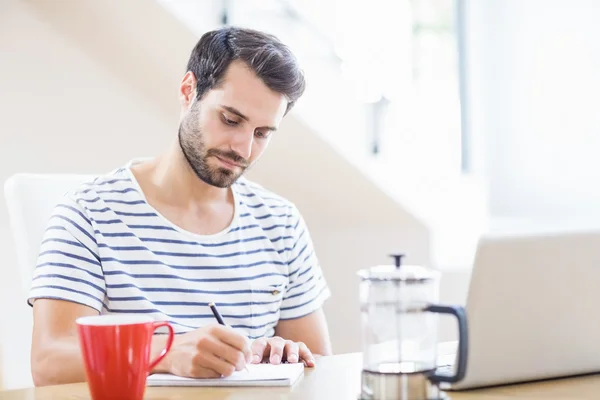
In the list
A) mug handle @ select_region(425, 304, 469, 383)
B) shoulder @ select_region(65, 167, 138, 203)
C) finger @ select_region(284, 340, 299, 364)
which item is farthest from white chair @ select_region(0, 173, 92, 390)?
mug handle @ select_region(425, 304, 469, 383)

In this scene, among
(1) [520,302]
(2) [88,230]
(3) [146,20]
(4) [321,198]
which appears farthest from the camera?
(4) [321,198]

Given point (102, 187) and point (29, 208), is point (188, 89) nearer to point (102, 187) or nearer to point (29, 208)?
point (102, 187)

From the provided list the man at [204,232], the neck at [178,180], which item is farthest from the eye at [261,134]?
the neck at [178,180]

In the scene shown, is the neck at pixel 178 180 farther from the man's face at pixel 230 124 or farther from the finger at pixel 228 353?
the finger at pixel 228 353

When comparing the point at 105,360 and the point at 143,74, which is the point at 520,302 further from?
the point at 143,74

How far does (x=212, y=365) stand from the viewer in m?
1.11

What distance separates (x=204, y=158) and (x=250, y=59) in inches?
8.1

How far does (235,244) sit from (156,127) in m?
0.99

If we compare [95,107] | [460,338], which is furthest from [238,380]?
[95,107]

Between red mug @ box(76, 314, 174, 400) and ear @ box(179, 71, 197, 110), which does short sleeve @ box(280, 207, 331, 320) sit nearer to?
ear @ box(179, 71, 197, 110)

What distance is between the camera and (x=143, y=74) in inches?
96.0

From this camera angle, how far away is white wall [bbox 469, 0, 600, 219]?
3070 millimetres

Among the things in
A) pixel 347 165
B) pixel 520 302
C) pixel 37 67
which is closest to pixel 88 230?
pixel 520 302

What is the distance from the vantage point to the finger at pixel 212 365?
1.10 metres
